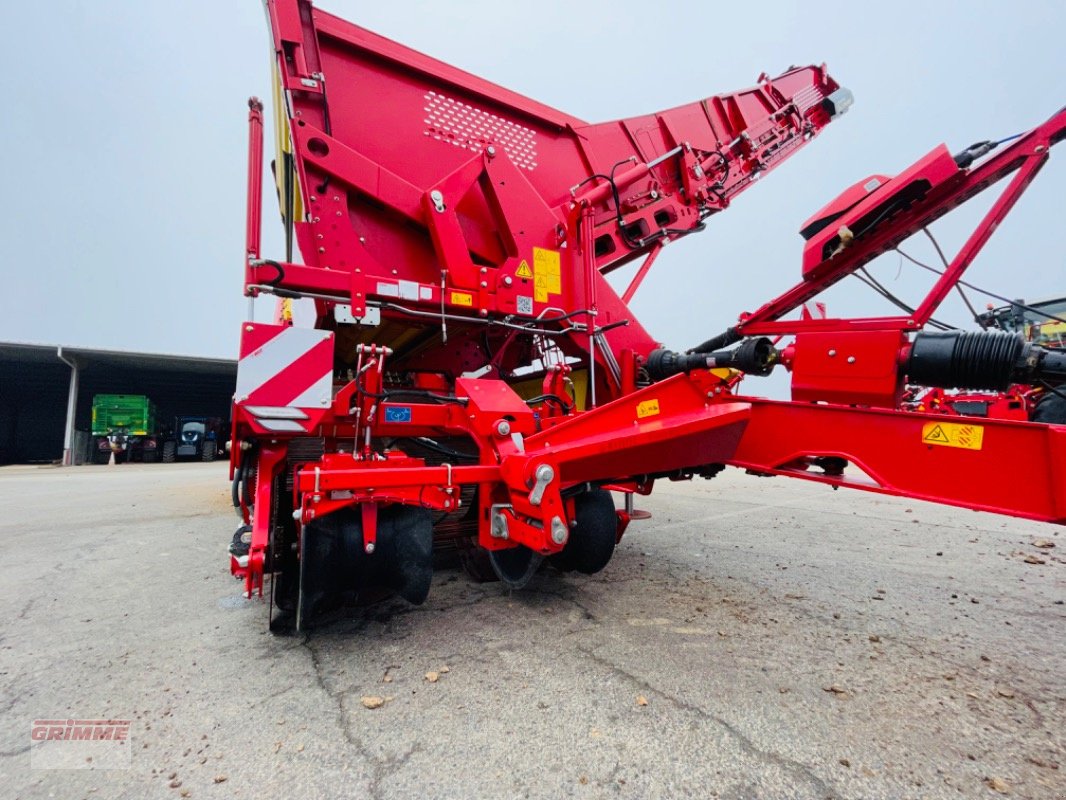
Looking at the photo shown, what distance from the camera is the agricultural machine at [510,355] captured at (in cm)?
184

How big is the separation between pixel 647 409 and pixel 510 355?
4.96 ft

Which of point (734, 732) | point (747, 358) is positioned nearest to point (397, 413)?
point (747, 358)

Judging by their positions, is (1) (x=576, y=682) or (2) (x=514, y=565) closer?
(1) (x=576, y=682)

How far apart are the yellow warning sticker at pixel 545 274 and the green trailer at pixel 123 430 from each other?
18014 millimetres

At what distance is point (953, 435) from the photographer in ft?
5.32

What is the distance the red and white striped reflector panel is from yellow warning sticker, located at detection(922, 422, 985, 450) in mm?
2286

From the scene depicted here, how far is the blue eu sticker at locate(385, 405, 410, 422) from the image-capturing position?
2.42 metres

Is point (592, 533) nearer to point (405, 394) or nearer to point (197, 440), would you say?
point (405, 394)

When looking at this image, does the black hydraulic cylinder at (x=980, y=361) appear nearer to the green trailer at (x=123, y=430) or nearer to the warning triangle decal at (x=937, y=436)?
the warning triangle decal at (x=937, y=436)

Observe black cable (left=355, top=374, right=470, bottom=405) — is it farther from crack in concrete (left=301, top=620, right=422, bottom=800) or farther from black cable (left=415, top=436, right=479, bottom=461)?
crack in concrete (left=301, top=620, right=422, bottom=800)

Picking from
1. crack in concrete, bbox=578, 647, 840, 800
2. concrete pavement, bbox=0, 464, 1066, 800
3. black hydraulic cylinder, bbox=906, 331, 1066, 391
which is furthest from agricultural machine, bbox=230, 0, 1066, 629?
crack in concrete, bbox=578, 647, 840, 800

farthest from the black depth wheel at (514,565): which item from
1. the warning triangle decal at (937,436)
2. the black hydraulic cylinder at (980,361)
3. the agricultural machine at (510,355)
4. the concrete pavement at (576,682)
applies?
the black hydraulic cylinder at (980,361)

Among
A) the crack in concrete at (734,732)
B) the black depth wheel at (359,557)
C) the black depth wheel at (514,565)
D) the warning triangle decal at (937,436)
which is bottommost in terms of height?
the crack in concrete at (734,732)

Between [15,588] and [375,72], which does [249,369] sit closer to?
[375,72]
